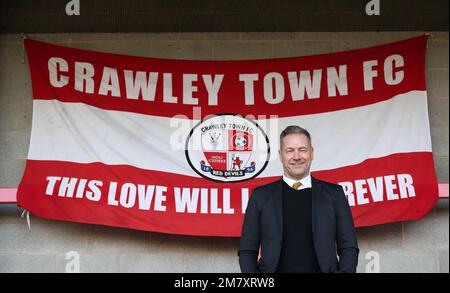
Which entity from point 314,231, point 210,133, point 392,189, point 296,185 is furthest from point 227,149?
point 314,231

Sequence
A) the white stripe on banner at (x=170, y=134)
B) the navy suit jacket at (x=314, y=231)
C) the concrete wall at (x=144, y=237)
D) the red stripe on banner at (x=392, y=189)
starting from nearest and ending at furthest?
the navy suit jacket at (x=314, y=231) → the red stripe on banner at (x=392, y=189) → the white stripe on banner at (x=170, y=134) → the concrete wall at (x=144, y=237)

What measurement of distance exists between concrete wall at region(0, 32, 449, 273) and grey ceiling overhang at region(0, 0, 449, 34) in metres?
0.11

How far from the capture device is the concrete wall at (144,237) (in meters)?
4.34

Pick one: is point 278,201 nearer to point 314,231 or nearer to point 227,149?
point 314,231

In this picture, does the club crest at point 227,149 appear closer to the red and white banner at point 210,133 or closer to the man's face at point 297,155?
the red and white banner at point 210,133

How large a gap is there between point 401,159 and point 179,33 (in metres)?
1.68

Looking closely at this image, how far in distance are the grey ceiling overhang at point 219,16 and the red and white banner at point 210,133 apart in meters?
0.25

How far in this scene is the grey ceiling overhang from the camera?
4.47 metres

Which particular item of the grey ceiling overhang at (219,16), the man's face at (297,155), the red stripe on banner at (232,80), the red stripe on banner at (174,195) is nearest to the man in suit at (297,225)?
the man's face at (297,155)

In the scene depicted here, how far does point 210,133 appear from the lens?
4316mm

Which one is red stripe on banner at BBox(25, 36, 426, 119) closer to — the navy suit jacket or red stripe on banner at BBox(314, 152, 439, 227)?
red stripe on banner at BBox(314, 152, 439, 227)

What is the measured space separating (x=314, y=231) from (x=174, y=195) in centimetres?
161

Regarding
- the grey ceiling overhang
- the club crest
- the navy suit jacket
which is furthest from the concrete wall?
the navy suit jacket
